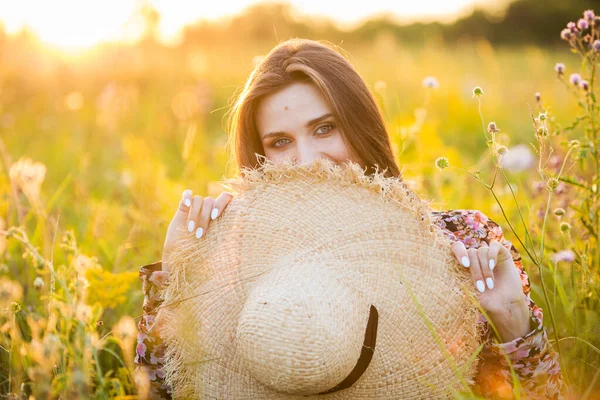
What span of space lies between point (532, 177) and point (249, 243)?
3.27 m

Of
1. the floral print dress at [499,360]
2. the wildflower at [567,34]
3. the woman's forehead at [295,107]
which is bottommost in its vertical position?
the floral print dress at [499,360]

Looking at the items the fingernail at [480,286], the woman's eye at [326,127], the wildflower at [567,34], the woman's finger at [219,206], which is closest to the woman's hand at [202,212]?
the woman's finger at [219,206]

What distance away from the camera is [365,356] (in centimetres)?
147

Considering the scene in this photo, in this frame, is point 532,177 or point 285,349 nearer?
point 285,349

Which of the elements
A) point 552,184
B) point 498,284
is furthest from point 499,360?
point 552,184

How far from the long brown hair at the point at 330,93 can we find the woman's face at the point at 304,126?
0.03 m

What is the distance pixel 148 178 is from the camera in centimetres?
390

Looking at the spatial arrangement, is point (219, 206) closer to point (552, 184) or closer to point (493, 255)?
point (493, 255)

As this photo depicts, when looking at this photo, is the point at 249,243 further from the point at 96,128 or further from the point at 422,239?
the point at 96,128

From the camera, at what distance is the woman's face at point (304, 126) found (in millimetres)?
2234

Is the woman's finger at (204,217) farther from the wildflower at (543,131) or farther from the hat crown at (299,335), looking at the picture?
the wildflower at (543,131)

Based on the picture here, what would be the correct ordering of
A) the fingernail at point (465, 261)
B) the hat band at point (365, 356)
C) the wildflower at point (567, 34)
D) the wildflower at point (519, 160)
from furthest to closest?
the wildflower at point (519, 160), the wildflower at point (567, 34), the fingernail at point (465, 261), the hat band at point (365, 356)

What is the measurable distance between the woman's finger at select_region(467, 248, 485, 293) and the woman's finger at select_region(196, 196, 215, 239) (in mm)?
787

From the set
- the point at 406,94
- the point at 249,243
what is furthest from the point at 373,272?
the point at 406,94
